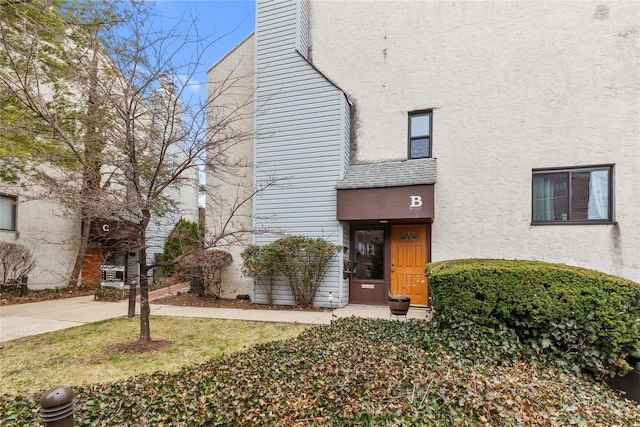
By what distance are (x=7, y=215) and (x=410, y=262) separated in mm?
12511

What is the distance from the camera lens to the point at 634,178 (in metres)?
7.09

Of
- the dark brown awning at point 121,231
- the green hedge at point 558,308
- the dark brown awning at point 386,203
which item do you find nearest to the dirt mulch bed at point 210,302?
the dark brown awning at point 121,231

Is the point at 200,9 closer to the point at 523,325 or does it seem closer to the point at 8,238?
the point at 523,325

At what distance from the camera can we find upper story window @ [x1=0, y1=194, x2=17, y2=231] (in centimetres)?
1070

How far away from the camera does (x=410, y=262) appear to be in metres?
8.78

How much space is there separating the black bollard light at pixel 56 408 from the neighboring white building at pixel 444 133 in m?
6.77

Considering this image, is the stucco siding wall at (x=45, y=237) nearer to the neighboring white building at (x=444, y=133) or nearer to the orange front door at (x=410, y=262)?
the neighboring white building at (x=444, y=133)

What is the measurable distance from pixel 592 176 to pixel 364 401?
24.4ft

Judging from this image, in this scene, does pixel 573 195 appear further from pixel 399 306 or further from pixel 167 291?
pixel 167 291

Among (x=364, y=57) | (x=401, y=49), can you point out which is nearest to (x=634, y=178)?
(x=401, y=49)

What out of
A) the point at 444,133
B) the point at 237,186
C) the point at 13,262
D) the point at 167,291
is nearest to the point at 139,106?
the point at 237,186

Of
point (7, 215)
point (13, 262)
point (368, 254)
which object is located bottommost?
point (13, 262)

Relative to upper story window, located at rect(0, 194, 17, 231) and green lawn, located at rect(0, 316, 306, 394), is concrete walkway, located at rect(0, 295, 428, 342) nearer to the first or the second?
green lawn, located at rect(0, 316, 306, 394)

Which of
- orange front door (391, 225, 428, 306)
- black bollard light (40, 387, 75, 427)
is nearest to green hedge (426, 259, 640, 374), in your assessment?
orange front door (391, 225, 428, 306)
